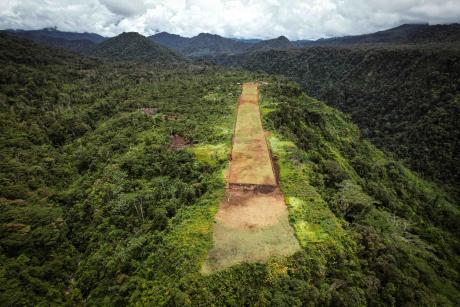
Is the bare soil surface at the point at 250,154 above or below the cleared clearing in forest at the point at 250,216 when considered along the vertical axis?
above

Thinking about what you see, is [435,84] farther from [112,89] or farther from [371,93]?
[112,89]

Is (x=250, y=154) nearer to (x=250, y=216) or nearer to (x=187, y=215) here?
(x=250, y=216)

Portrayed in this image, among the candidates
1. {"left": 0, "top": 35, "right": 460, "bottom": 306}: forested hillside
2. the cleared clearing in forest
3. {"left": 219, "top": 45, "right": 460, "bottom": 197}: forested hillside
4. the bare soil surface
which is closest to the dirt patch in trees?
{"left": 0, "top": 35, "right": 460, "bottom": 306}: forested hillside

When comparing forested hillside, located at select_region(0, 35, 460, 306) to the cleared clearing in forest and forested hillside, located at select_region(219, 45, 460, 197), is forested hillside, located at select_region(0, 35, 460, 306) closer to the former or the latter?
the cleared clearing in forest

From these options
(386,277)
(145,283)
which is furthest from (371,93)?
(145,283)

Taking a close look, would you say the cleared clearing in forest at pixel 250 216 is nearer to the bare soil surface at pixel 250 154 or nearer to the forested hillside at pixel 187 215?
the bare soil surface at pixel 250 154

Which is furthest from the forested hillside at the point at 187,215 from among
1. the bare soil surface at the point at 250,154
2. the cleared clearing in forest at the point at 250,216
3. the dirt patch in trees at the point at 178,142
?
the bare soil surface at the point at 250,154

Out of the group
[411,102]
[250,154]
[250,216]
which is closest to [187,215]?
[250,216]
